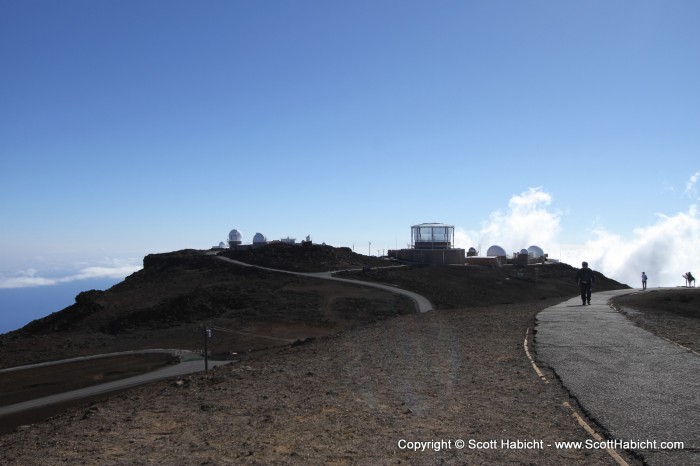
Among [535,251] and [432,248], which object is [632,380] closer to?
[432,248]

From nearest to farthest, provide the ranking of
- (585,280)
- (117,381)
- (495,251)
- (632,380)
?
(632,380) → (117,381) → (585,280) → (495,251)

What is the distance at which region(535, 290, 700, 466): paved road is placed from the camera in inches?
265

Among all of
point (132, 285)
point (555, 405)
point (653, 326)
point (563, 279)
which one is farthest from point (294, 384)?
point (563, 279)

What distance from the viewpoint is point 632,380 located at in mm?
9492

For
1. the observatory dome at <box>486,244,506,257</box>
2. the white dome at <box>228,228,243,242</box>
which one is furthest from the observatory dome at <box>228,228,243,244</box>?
the observatory dome at <box>486,244,506,257</box>

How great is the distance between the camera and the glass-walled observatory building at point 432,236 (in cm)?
7212

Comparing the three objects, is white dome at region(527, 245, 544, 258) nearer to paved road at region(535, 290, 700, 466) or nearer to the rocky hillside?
the rocky hillside

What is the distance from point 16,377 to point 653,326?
28027 millimetres

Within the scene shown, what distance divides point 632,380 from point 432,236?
210ft

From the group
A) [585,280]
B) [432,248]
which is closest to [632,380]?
[585,280]

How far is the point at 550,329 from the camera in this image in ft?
53.1

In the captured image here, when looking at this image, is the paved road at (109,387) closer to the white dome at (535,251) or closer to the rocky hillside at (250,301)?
the rocky hillside at (250,301)

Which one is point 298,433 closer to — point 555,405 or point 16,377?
point 555,405

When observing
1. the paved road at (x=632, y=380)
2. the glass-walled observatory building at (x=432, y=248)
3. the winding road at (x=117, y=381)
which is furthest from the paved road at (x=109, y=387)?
the glass-walled observatory building at (x=432, y=248)
